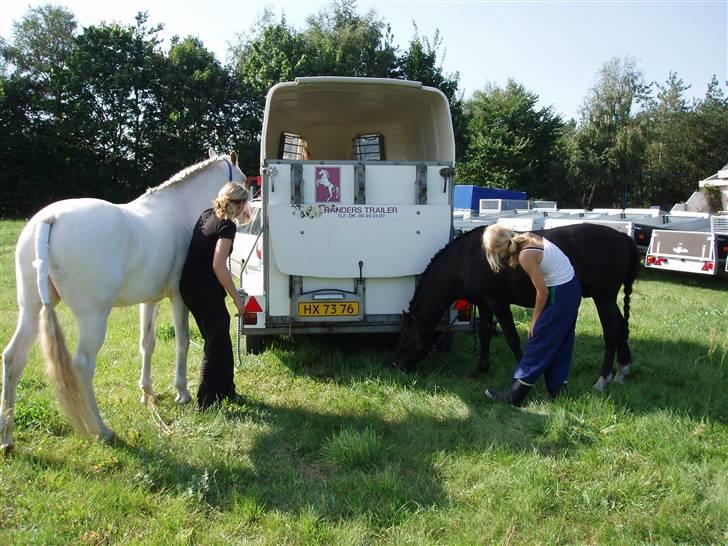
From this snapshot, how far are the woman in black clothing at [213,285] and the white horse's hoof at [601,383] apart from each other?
3228 mm

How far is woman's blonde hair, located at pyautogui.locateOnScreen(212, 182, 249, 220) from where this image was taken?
4.00 meters

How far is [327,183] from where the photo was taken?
5.03 metres

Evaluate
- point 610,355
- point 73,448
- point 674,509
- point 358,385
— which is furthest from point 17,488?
point 610,355

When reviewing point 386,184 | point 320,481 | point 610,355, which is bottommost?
point 320,481

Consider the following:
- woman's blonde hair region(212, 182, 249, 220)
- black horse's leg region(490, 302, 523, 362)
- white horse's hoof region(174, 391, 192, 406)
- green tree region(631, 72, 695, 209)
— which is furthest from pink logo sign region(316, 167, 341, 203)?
green tree region(631, 72, 695, 209)

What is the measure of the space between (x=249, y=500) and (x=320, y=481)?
Result: 48 centimetres

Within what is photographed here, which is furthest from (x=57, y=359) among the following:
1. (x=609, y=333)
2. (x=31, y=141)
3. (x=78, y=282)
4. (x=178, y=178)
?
(x=31, y=141)

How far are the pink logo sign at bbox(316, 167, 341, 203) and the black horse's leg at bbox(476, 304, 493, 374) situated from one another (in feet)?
6.13

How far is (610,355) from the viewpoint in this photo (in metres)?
5.02

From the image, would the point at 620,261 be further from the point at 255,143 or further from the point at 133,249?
the point at 255,143

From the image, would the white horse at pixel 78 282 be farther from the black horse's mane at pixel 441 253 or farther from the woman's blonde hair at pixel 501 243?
the woman's blonde hair at pixel 501 243

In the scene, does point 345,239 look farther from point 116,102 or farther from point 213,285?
point 116,102

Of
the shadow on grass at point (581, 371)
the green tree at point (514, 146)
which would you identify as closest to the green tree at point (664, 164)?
the green tree at point (514, 146)

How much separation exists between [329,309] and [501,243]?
1.79 meters
